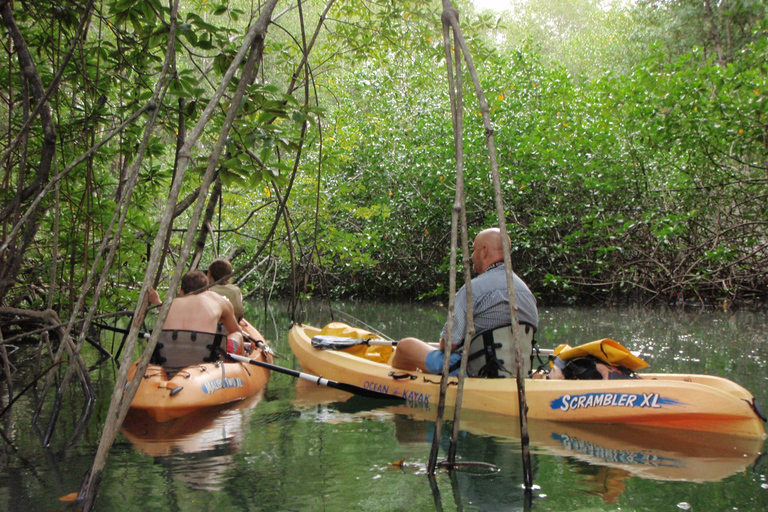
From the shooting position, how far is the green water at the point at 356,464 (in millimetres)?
2930

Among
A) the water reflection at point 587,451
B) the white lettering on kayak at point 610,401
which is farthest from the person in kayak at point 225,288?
the white lettering on kayak at point 610,401

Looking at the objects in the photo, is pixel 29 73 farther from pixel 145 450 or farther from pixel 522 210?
pixel 522 210

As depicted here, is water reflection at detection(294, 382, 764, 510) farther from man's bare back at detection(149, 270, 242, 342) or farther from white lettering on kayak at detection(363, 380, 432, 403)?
man's bare back at detection(149, 270, 242, 342)

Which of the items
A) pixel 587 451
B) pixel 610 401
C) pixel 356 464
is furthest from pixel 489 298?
pixel 356 464

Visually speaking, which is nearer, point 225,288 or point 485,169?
point 225,288

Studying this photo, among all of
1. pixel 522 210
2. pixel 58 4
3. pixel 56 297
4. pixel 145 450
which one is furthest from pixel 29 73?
pixel 522 210

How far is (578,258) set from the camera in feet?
44.9

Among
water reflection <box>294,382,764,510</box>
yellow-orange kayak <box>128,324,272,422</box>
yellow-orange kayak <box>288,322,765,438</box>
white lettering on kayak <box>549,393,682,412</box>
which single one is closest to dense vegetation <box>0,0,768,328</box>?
yellow-orange kayak <box>128,324,272,422</box>

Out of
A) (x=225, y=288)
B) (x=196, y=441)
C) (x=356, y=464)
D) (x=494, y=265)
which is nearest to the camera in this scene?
(x=356, y=464)

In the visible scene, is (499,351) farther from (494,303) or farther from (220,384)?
(220,384)

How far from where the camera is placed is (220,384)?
5.28m

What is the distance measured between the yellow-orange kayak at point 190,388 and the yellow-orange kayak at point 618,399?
130cm

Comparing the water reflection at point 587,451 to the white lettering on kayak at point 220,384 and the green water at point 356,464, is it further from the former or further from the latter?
the white lettering on kayak at point 220,384

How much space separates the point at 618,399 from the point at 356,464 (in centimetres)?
178
